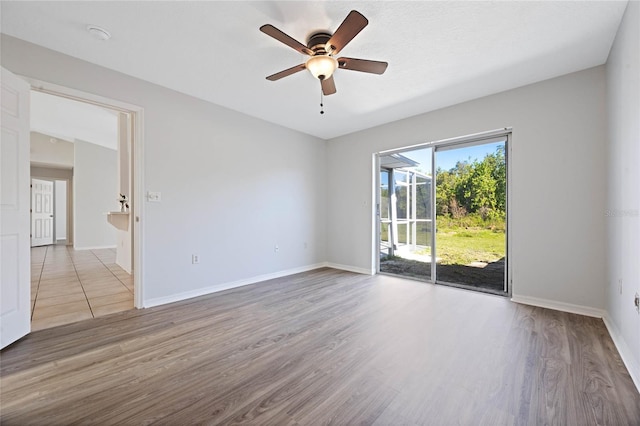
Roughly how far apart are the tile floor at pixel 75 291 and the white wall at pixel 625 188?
4558 mm

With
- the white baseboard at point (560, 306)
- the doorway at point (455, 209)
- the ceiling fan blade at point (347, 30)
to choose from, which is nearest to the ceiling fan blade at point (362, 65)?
the ceiling fan blade at point (347, 30)

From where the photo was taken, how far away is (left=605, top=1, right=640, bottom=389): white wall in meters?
1.71

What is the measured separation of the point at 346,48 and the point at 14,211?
3246 mm

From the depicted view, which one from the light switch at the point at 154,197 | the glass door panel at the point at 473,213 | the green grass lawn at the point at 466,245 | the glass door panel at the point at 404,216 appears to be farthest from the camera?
the glass door panel at the point at 404,216

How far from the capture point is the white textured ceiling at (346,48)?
191 cm

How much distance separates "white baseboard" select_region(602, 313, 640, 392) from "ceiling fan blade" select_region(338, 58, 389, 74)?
2.71 metres

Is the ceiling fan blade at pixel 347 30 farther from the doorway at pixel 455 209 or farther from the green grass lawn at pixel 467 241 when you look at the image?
the green grass lawn at pixel 467 241

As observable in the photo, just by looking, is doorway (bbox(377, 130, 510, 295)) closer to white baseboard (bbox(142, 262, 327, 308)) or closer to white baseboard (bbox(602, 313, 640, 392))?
white baseboard (bbox(602, 313, 640, 392))

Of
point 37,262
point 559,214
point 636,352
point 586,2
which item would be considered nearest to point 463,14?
point 586,2

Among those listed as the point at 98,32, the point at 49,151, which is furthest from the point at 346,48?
the point at 49,151

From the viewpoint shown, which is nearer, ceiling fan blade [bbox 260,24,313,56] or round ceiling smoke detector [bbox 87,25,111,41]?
ceiling fan blade [bbox 260,24,313,56]

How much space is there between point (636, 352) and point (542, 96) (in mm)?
2660

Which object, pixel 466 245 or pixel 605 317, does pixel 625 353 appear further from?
pixel 466 245

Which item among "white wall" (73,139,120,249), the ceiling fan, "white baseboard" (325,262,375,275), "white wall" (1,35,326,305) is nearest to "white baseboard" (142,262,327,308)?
"white wall" (1,35,326,305)
